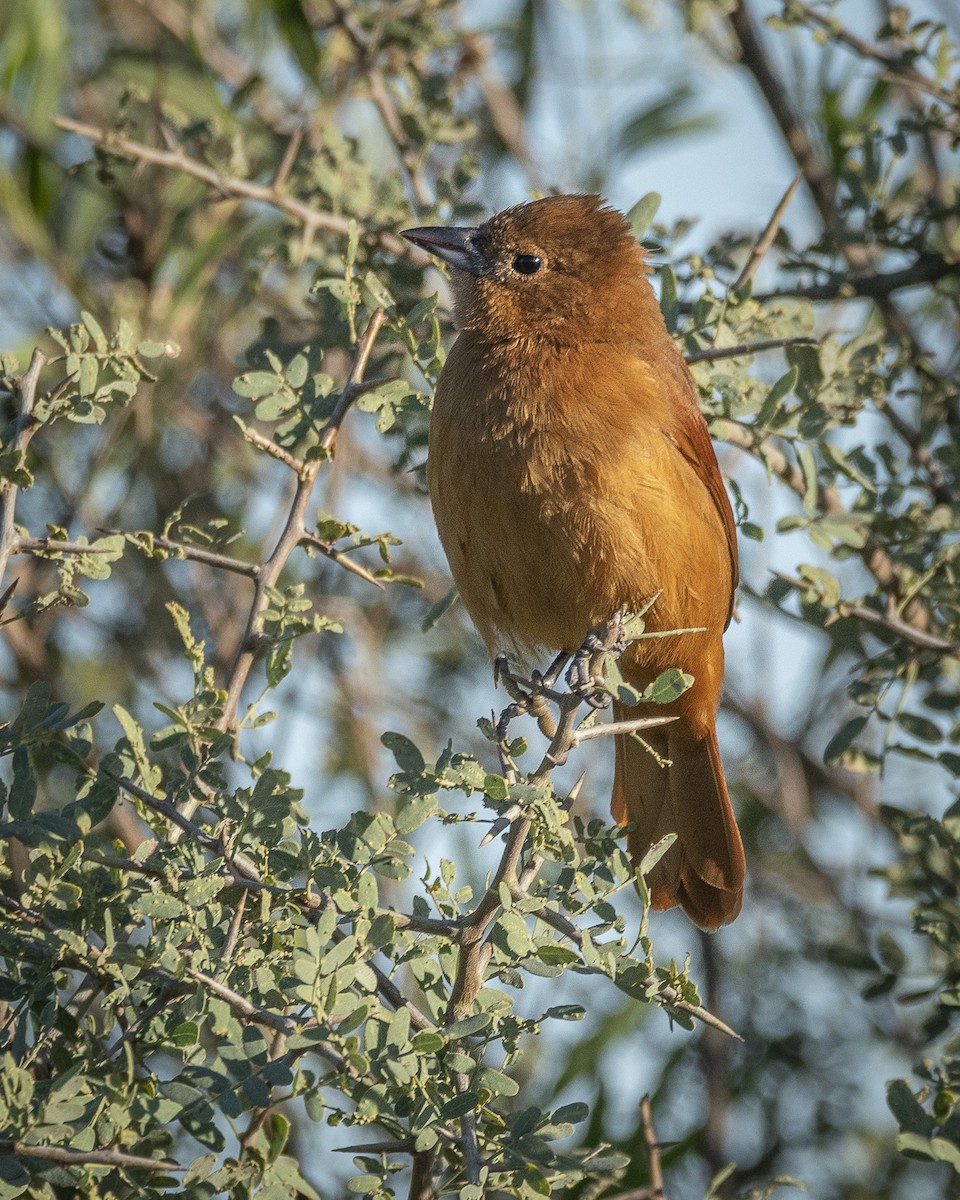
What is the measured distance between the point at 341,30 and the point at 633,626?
2.67 m

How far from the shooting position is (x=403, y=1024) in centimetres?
234

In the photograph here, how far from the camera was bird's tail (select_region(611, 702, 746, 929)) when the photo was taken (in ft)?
13.5

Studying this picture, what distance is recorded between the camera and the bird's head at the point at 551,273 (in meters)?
4.08

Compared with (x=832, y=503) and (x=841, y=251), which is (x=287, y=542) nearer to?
(x=832, y=503)

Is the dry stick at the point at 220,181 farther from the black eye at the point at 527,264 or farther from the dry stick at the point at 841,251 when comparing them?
the dry stick at the point at 841,251

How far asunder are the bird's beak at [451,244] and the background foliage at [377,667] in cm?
15

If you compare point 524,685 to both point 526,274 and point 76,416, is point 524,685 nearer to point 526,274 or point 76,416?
point 526,274

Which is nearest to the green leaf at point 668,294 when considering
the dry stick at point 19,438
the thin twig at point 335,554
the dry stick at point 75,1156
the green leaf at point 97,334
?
the thin twig at point 335,554

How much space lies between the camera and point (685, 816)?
425 cm

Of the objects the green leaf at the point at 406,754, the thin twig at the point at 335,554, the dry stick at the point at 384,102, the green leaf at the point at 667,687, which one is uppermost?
the dry stick at the point at 384,102

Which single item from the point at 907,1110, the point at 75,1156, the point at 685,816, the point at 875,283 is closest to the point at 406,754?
the point at 75,1156

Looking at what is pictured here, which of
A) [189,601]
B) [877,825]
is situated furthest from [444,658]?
[877,825]

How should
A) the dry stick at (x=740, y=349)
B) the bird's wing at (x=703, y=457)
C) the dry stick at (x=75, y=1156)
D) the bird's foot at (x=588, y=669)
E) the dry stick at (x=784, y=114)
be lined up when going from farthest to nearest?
the dry stick at (x=784, y=114), the bird's wing at (x=703, y=457), the dry stick at (x=740, y=349), the bird's foot at (x=588, y=669), the dry stick at (x=75, y=1156)

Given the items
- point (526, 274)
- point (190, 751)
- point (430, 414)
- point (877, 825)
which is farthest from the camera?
point (877, 825)
